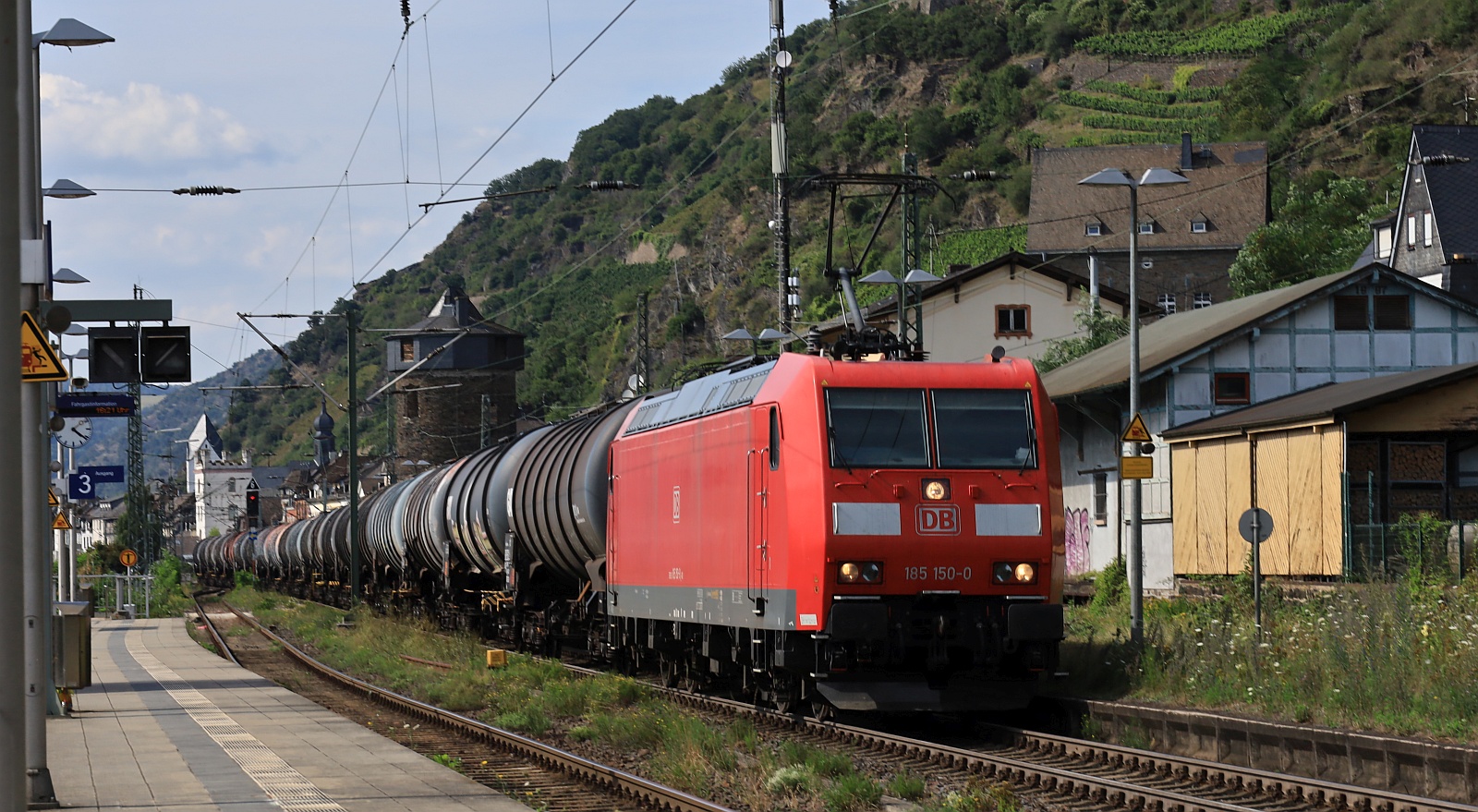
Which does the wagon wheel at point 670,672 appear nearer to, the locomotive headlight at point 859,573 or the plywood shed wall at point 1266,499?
the locomotive headlight at point 859,573

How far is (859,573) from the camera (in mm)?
14758

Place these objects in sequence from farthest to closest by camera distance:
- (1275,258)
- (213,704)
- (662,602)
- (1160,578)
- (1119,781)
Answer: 1. (1275,258)
2. (1160,578)
3. (213,704)
4. (662,602)
5. (1119,781)

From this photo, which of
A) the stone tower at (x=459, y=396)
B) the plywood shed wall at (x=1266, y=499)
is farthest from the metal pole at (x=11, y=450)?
the stone tower at (x=459, y=396)

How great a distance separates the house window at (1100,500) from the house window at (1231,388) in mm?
3128

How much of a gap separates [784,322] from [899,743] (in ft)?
48.3

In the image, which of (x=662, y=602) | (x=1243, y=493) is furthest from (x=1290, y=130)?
(x=662, y=602)

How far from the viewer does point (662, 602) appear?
19.2 metres

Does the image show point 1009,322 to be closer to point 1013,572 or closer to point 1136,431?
point 1136,431

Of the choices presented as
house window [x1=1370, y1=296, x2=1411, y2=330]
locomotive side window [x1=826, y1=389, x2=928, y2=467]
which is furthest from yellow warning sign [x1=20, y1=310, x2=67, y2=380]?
house window [x1=1370, y1=296, x2=1411, y2=330]

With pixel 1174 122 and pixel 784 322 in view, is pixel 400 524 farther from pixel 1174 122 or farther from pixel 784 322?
pixel 1174 122

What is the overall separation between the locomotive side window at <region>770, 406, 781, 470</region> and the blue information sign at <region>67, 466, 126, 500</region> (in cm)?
2115

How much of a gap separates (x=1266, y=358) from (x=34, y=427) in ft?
79.3

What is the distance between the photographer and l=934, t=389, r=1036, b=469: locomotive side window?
15344 mm

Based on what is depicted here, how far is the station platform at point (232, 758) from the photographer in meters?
12.0
